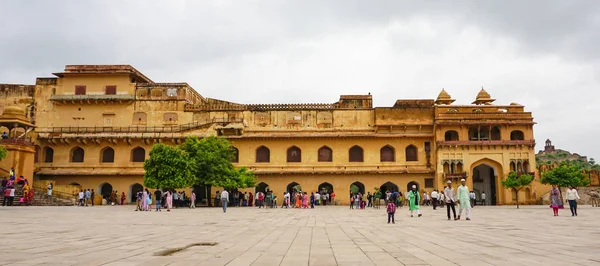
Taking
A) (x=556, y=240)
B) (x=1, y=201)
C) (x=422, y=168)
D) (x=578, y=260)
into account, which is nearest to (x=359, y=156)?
(x=422, y=168)

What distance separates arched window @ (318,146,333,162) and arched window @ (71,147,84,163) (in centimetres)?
1756

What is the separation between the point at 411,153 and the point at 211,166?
14.7 meters

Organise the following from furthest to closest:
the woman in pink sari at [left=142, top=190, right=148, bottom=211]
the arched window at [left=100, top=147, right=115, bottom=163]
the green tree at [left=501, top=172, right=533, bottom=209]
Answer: the arched window at [left=100, top=147, right=115, bottom=163] → the green tree at [left=501, top=172, right=533, bottom=209] → the woman in pink sari at [left=142, top=190, right=148, bottom=211]

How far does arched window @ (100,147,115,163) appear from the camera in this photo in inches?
1364

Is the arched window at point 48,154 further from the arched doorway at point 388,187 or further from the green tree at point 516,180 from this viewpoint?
the green tree at point 516,180

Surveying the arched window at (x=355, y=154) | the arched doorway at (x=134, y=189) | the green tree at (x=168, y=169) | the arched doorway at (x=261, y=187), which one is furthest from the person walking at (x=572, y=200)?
the arched doorway at (x=134, y=189)

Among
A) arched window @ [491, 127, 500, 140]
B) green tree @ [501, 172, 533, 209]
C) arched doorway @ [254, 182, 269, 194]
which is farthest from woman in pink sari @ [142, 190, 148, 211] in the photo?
arched window @ [491, 127, 500, 140]

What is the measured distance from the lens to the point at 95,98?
3444cm

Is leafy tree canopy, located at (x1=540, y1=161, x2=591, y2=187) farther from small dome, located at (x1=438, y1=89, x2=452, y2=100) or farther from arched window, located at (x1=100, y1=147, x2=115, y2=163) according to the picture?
arched window, located at (x1=100, y1=147, x2=115, y2=163)

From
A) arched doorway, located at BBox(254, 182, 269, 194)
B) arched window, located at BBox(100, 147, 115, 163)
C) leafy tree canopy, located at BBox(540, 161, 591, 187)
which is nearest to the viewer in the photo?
leafy tree canopy, located at BBox(540, 161, 591, 187)

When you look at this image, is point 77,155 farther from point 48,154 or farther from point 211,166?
point 211,166

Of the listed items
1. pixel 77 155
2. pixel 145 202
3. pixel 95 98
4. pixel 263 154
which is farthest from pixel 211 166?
pixel 77 155

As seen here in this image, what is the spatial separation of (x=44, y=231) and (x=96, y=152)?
86.5ft

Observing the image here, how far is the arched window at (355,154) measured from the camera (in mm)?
34062
